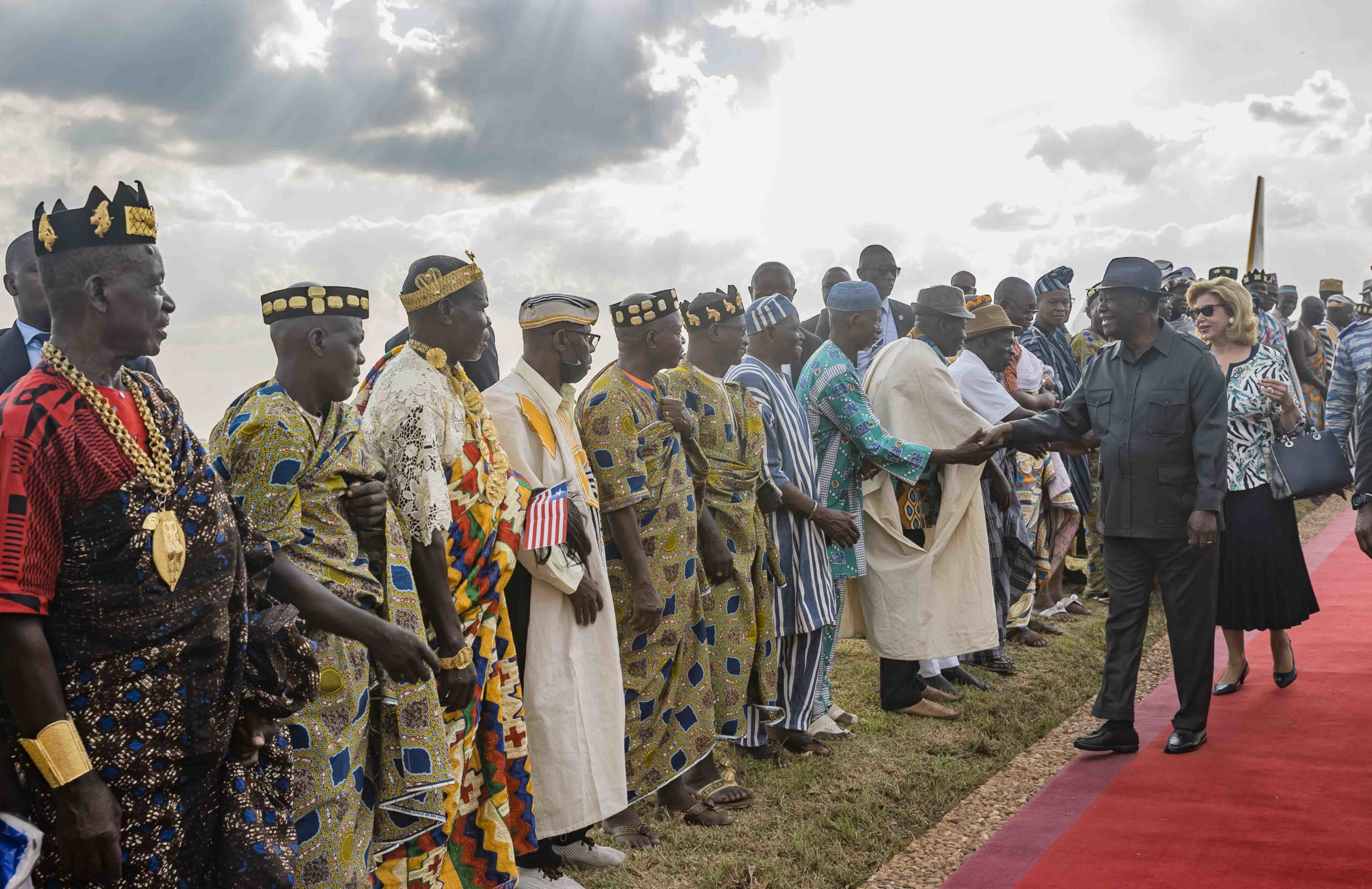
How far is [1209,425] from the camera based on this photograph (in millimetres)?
4973

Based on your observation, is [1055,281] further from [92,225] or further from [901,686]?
[92,225]

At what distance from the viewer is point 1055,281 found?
852 centimetres

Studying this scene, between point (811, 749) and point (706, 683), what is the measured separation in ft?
3.04

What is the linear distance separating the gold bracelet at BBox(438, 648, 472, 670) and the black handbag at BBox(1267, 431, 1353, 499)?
4.55m

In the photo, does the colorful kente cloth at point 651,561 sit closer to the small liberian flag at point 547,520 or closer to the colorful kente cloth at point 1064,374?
the small liberian flag at point 547,520

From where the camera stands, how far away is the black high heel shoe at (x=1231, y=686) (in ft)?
19.8

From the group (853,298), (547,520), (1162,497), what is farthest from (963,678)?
(547,520)

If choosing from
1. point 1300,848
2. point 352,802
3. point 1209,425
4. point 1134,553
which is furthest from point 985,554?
point 352,802

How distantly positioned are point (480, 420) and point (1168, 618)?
137 inches

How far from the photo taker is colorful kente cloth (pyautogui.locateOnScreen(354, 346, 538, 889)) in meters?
3.09

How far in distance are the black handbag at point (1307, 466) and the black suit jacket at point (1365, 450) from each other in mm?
841

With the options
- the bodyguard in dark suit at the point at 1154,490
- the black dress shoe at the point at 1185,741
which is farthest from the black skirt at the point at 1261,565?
the black dress shoe at the point at 1185,741

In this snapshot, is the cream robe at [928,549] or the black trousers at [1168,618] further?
the cream robe at [928,549]

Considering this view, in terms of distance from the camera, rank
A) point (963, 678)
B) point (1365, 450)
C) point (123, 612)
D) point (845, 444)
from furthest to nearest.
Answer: point (963, 678)
point (845, 444)
point (1365, 450)
point (123, 612)
